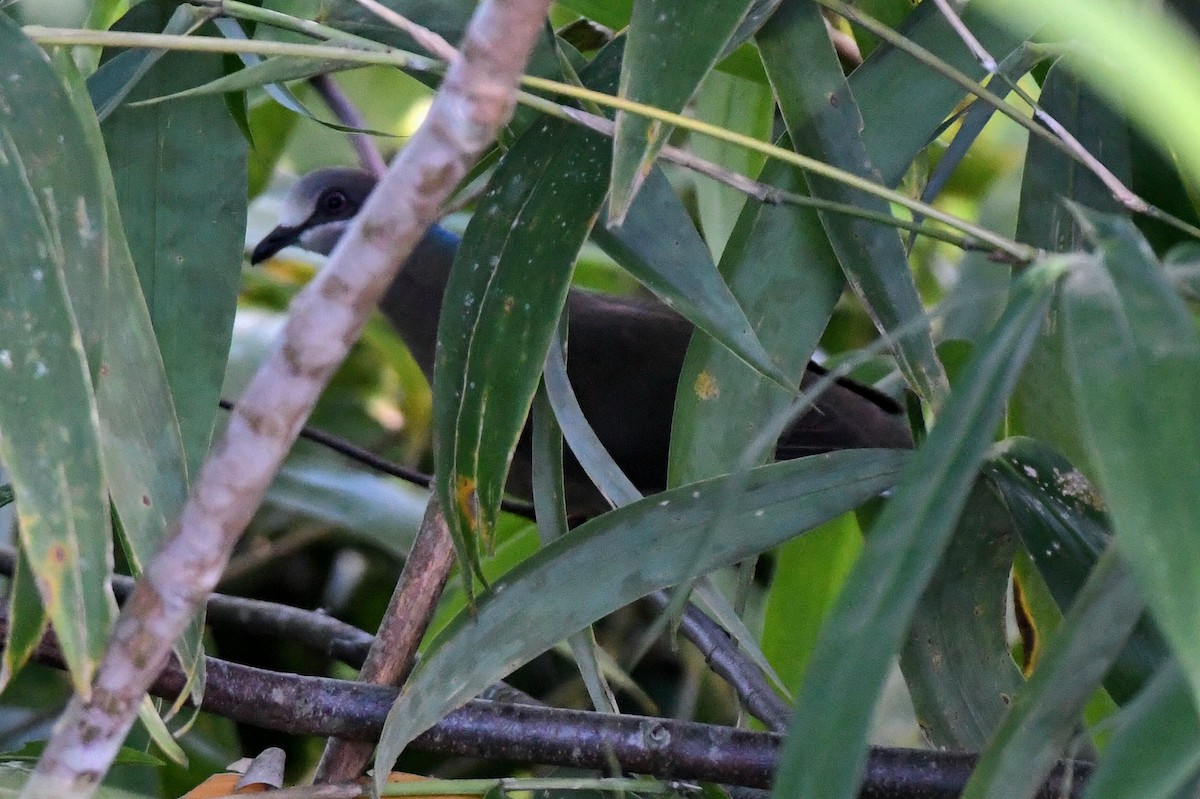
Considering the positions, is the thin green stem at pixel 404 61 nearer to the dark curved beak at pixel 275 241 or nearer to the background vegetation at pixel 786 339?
the background vegetation at pixel 786 339

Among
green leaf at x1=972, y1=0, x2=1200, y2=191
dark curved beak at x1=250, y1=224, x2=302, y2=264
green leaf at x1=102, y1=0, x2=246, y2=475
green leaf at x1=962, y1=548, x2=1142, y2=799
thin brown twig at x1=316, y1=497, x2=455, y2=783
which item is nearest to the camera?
green leaf at x1=972, y1=0, x2=1200, y2=191

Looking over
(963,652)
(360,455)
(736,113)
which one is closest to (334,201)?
(360,455)

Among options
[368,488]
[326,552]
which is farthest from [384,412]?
[368,488]

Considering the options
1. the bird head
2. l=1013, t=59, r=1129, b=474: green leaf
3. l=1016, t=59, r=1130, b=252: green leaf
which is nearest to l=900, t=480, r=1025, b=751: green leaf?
l=1013, t=59, r=1129, b=474: green leaf

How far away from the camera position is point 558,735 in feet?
3.12

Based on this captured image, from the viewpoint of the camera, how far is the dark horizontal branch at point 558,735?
0.92 meters

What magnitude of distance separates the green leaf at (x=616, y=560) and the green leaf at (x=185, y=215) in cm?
22

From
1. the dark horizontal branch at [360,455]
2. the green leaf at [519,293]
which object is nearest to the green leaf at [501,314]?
the green leaf at [519,293]

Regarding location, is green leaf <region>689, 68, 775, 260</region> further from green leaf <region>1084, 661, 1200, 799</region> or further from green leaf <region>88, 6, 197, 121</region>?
green leaf <region>1084, 661, 1200, 799</region>

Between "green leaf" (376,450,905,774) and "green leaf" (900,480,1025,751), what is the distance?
164 mm

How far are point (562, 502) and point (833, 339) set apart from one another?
5.35 feet

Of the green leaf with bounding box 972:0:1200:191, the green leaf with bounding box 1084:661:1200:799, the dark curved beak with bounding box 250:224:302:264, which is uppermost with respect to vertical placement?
the green leaf with bounding box 972:0:1200:191

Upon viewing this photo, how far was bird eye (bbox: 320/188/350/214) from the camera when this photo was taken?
91.1 inches

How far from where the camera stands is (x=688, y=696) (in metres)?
2.03
